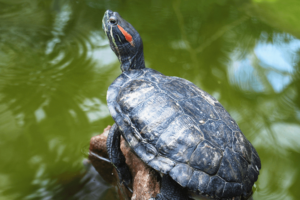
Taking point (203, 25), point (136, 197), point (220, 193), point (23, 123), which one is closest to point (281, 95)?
point (203, 25)

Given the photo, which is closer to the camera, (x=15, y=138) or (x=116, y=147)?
(x=116, y=147)

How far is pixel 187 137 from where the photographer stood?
1317mm

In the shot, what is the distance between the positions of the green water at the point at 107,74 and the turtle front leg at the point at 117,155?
8.2 inches

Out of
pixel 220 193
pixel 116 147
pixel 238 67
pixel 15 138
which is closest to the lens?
pixel 220 193

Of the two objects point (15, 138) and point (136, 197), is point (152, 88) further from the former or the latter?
point (15, 138)

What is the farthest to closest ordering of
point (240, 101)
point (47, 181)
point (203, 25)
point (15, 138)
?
point (203, 25), point (240, 101), point (15, 138), point (47, 181)

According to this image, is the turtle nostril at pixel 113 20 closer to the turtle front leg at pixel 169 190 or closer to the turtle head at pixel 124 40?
the turtle head at pixel 124 40

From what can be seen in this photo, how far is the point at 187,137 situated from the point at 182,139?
3cm

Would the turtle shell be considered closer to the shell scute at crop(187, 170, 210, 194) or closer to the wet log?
the shell scute at crop(187, 170, 210, 194)

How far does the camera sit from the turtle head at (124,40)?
6.15ft

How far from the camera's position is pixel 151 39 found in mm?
3189

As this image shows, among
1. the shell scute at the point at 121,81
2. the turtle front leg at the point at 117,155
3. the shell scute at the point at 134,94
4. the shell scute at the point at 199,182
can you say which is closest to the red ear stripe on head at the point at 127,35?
the shell scute at the point at 121,81

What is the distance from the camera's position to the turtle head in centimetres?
188

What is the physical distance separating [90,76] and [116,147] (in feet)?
4.06
